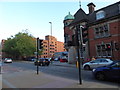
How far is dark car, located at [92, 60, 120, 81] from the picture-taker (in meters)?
7.95

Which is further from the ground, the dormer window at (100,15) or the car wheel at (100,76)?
the dormer window at (100,15)

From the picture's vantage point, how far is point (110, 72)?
8.18m

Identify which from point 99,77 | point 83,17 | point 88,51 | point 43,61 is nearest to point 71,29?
point 83,17

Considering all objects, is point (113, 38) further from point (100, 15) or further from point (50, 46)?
point (50, 46)

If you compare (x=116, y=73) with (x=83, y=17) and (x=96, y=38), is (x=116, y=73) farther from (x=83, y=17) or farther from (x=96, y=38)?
(x=83, y=17)

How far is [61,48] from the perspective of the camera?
119062mm

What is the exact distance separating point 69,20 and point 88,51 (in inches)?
420

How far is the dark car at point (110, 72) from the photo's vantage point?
7951 mm

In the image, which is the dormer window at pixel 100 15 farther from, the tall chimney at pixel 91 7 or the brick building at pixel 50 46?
the brick building at pixel 50 46

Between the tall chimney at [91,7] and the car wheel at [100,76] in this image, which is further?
the tall chimney at [91,7]

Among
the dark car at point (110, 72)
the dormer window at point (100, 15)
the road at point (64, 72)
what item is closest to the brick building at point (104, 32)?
the dormer window at point (100, 15)

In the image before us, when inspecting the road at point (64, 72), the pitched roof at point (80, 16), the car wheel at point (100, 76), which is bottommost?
the road at point (64, 72)

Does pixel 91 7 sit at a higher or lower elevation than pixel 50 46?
higher

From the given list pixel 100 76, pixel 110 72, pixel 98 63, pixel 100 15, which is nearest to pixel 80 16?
pixel 100 15
